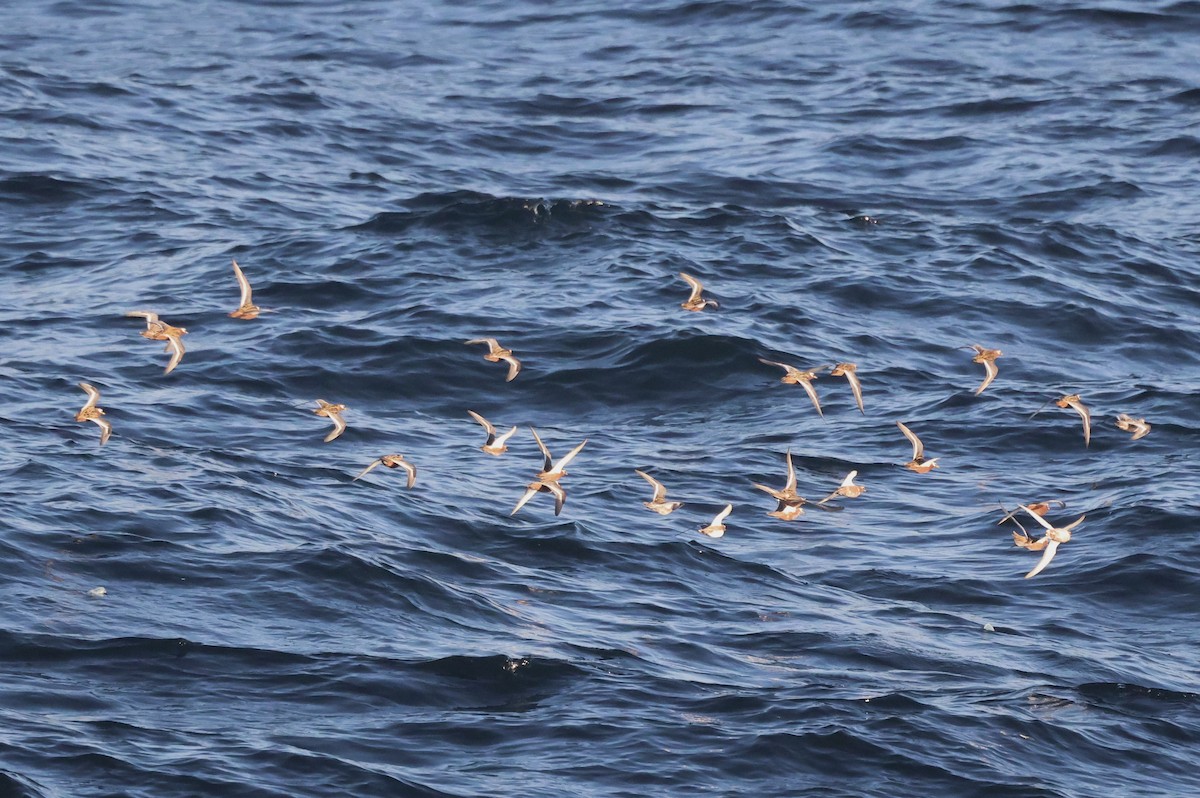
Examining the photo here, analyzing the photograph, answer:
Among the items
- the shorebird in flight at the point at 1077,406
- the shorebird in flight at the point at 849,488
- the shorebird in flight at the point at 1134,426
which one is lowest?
the shorebird in flight at the point at 1134,426

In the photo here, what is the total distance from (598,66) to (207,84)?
870cm

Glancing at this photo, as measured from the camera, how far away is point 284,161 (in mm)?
36562

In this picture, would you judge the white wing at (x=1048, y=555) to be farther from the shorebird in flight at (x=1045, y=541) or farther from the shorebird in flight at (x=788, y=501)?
the shorebird in flight at (x=788, y=501)

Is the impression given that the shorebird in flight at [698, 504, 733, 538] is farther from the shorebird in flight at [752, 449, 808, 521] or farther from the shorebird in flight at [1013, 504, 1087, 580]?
the shorebird in flight at [1013, 504, 1087, 580]

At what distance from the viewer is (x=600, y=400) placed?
27.0m

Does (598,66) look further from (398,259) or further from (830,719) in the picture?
(830,719)

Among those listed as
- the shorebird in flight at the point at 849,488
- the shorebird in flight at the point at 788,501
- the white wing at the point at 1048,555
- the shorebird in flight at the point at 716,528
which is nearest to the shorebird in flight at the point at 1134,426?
the shorebird in flight at the point at 849,488

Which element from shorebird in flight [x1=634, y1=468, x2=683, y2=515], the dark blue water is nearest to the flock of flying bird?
shorebird in flight [x1=634, y1=468, x2=683, y2=515]

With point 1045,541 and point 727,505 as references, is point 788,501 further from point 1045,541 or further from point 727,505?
point 1045,541

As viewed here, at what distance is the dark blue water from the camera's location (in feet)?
58.6

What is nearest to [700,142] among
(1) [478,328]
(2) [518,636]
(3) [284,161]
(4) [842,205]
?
(4) [842,205]

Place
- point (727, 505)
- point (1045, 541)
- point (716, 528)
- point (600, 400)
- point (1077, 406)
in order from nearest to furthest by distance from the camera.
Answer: point (1045, 541) → point (716, 528) → point (1077, 406) → point (727, 505) → point (600, 400)

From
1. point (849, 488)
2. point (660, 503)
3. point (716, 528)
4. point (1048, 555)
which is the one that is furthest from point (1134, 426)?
point (660, 503)

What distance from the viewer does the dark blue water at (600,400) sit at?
58.6 feet
